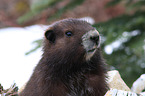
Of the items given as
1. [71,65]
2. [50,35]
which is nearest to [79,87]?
[71,65]

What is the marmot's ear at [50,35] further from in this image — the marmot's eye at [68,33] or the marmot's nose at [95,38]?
the marmot's nose at [95,38]

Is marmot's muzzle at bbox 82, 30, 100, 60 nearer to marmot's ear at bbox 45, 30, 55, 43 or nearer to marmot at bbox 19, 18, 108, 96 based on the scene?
marmot at bbox 19, 18, 108, 96

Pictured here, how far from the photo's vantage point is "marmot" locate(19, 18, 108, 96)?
9.82 ft

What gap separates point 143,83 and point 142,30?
1748 millimetres

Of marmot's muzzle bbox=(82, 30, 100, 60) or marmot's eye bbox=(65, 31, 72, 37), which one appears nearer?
marmot's muzzle bbox=(82, 30, 100, 60)

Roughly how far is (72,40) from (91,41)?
27 cm

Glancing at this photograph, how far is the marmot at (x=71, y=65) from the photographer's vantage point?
2.99m

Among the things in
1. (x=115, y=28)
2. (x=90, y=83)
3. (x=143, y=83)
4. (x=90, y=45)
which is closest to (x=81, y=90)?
(x=90, y=83)

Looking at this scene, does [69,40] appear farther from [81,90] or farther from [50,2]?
[50,2]

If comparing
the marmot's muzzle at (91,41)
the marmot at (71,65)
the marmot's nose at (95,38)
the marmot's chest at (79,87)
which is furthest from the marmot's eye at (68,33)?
the marmot's chest at (79,87)

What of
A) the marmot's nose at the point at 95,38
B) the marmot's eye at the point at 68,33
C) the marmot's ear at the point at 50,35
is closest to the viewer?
the marmot's nose at the point at 95,38

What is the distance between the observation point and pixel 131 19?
5066 millimetres

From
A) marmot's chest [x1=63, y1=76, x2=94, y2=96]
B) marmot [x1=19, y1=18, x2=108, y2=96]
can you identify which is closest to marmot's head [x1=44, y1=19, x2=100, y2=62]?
marmot [x1=19, y1=18, x2=108, y2=96]

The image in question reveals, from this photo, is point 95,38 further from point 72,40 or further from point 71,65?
point 71,65
